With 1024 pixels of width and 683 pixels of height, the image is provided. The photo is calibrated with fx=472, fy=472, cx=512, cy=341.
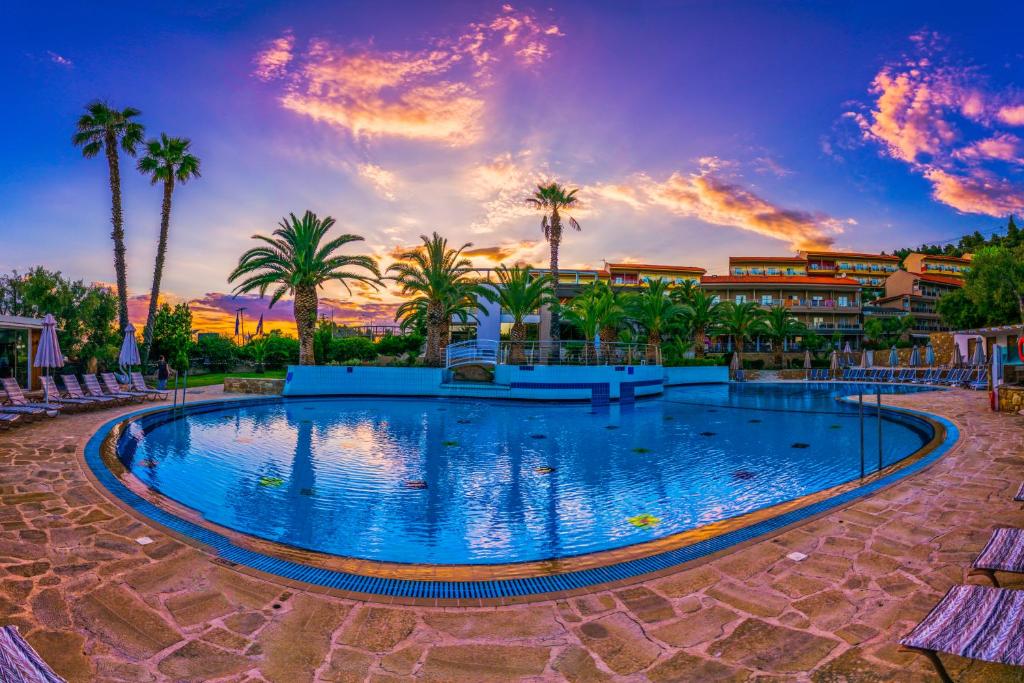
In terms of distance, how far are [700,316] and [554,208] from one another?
40.7 feet

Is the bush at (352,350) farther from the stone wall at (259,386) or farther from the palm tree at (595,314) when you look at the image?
the palm tree at (595,314)

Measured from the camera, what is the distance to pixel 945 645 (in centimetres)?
195

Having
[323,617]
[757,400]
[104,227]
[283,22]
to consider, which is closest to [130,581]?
[323,617]

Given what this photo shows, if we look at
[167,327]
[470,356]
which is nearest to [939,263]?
[470,356]

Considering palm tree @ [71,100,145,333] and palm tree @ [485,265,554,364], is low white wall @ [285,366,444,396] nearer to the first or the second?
palm tree @ [485,265,554,364]

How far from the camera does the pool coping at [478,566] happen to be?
3416mm

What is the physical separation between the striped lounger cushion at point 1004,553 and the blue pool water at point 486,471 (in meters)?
2.63

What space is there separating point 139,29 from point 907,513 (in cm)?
1764

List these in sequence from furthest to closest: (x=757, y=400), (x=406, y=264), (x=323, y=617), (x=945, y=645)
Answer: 1. (x=406, y=264)
2. (x=757, y=400)
3. (x=323, y=617)
4. (x=945, y=645)

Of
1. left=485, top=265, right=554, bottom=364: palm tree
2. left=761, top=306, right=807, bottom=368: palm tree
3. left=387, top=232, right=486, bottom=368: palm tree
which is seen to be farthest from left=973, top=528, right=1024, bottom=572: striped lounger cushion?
left=761, top=306, right=807, bottom=368: palm tree

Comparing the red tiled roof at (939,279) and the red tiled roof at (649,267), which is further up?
the red tiled roof at (649,267)

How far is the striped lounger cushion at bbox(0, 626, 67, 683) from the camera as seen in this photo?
5.41ft

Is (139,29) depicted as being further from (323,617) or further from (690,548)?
(690,548)

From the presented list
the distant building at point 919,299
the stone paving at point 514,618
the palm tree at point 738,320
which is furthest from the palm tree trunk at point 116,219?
the distant building at point 919,299
